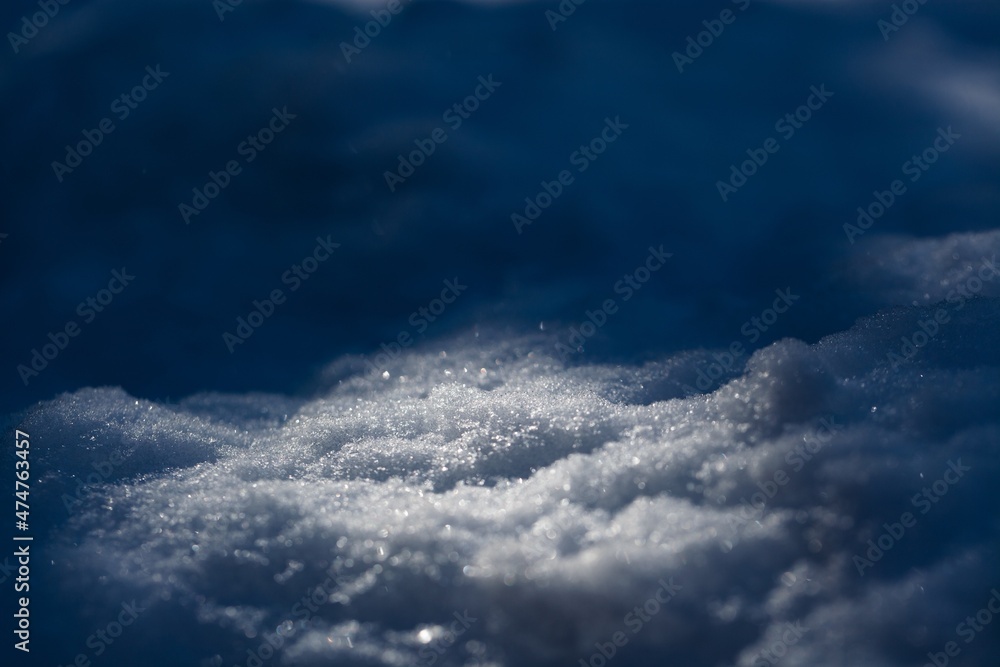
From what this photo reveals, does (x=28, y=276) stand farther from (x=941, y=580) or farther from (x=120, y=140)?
(x=941, y=580)

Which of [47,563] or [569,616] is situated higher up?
[47,563]

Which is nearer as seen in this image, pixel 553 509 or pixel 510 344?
A: pixel 553 509

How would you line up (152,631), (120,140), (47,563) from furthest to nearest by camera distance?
(120,140)
(47,563)
(152,631)

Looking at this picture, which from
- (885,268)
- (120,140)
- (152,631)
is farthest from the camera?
(120,140)

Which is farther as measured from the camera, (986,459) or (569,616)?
(986,459)

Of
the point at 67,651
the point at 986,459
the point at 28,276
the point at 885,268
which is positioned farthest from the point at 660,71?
the point at 67,651

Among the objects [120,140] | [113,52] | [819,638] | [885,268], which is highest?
[113,52]

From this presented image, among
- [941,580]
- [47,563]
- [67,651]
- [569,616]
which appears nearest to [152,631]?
[67,651]

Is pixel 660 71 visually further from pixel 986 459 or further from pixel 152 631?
pixel 152 631

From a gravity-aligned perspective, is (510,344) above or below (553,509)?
above
